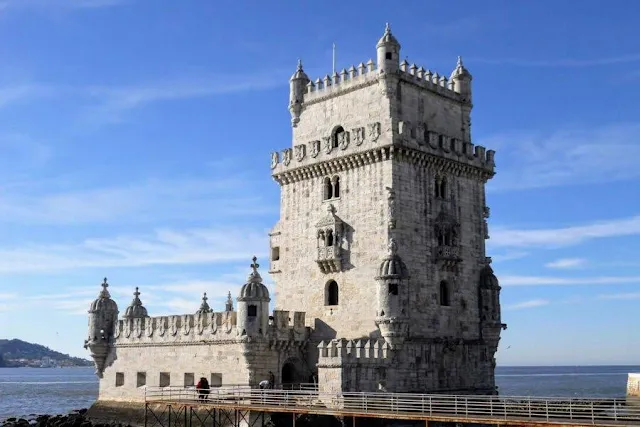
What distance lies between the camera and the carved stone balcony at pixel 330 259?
149 feet

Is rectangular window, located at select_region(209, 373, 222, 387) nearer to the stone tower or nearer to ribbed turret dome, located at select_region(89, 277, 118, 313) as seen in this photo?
the stone tower

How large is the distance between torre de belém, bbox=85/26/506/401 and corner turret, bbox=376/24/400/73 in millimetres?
82

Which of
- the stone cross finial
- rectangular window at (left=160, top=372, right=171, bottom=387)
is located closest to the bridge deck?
rectangular window at (left=160, top=372, right=171, bottom=387)

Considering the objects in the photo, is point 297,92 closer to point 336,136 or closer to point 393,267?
point 336,136

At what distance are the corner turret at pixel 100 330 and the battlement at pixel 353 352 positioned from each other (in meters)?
20.6

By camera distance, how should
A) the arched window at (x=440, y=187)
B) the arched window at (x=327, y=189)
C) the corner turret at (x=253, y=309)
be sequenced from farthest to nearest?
1. the arched window at (x=327, y=189)
2. the arched window at (x=440, y=187)
3. the corner turret at (x=253, y=309)

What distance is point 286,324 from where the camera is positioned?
45.6 meters

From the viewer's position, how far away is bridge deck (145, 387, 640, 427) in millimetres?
30844

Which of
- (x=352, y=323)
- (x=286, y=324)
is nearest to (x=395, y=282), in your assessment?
(x=352, y=323)

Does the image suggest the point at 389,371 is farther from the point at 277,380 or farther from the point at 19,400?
the point at 19,400

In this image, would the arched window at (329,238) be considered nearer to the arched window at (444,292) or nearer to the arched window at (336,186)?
the arched window at (336,186)

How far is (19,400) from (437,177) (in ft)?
253

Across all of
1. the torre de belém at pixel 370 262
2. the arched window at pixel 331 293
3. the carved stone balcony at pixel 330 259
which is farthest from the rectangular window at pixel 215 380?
the carved stone balcony at pixel 330 259

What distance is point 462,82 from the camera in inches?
1999
